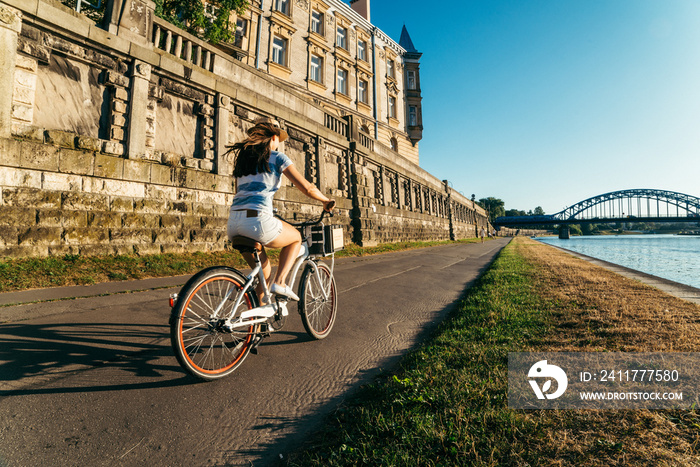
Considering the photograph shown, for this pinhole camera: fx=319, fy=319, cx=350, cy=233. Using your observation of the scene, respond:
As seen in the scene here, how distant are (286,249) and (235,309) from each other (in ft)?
2.49

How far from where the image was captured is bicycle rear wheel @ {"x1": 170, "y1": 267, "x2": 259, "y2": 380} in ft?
7.10

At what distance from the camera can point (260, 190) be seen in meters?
2.71

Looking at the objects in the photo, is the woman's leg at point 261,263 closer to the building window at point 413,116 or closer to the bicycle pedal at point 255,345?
the bicycle pedal at point 255,345

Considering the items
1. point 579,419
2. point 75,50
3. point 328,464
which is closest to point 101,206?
point 75,50

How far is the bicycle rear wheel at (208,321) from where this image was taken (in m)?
2.16

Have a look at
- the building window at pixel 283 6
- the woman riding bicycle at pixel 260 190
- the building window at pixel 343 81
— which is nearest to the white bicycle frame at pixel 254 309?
the woman riding bicycle at pixel 260 190

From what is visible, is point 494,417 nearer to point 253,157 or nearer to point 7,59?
point 253,157

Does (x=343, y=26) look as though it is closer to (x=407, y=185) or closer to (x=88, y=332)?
(x=407, y=185)

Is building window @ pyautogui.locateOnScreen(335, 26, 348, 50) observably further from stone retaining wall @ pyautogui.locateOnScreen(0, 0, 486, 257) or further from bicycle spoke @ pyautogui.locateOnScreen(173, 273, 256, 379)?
bicycle spoke @ pyautogui.locateOnScreen(173, 273, 256, 379)

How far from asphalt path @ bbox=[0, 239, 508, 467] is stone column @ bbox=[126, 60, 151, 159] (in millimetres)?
4097

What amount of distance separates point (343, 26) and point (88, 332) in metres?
30.8

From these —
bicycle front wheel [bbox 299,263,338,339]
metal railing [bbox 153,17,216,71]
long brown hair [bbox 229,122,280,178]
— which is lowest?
bicycle front wheel [bbox 299,263,338,339]

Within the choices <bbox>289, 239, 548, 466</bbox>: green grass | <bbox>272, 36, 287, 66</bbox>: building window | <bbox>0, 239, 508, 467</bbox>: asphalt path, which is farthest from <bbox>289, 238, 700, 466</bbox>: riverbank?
<bbox>272, 36, 287, 66</bbox>: building window

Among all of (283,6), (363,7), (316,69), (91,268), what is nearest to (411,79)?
(363,7)
